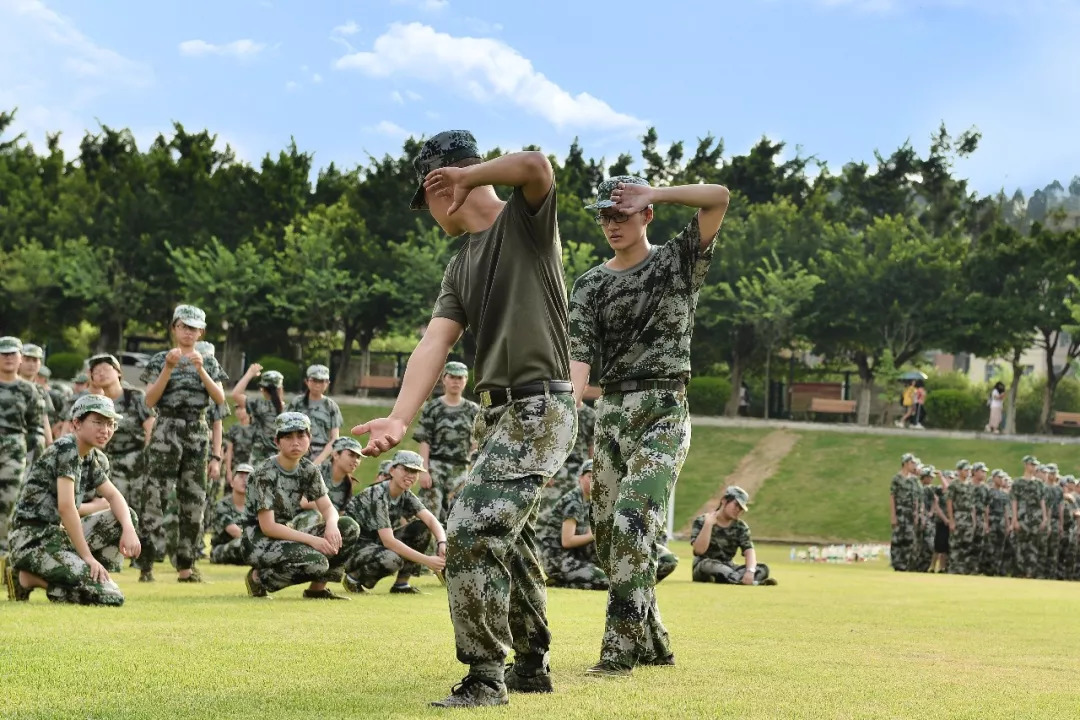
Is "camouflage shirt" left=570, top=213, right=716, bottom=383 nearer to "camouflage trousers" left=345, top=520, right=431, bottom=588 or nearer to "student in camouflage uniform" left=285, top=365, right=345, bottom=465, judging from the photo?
"camouflage trousers" left=345, top=520, right=431, bottom=588

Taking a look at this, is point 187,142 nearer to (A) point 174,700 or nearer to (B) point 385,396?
(B) point 385,396

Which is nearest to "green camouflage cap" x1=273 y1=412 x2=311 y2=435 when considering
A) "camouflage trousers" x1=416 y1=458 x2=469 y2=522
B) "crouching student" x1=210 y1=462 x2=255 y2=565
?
"camouflage trousers" x1=416 y1=458 x2=469 y2=522

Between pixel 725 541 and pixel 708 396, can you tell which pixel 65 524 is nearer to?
pixel 725 541

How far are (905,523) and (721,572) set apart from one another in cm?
1083

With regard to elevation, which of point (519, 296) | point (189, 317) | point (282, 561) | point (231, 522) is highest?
point (189, 317)

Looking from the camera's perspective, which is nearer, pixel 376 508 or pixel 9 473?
pixel 376 508

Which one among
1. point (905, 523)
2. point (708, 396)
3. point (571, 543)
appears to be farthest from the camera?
point (708, 396)

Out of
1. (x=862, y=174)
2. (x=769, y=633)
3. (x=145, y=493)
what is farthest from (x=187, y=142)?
(x=769, y=633)

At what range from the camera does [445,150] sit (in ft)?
17.6

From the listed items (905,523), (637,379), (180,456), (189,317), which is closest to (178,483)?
(180,456)

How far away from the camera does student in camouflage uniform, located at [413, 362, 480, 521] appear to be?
15141mm

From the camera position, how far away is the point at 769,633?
891 centimetres

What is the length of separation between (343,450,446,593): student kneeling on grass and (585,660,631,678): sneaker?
5257 mm

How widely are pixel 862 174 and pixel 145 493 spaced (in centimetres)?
6693
